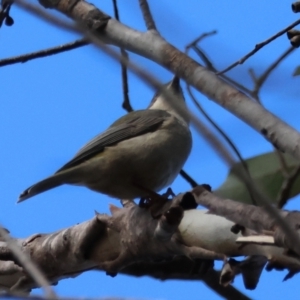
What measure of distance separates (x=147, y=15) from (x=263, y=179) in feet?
2.54

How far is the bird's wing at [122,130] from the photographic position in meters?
3.06

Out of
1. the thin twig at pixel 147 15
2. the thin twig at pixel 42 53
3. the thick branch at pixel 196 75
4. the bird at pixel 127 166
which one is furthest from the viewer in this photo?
the bird at pixel 127 166

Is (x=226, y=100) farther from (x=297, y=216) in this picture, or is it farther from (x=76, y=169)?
(x=76, y=169)

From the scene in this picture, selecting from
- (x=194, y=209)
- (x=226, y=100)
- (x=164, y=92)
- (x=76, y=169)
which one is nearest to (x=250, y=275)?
(x=194, y=209)

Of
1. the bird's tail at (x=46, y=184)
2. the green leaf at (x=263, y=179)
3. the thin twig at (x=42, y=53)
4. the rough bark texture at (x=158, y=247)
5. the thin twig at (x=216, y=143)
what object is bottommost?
the thin twig at (x=216, y=143)

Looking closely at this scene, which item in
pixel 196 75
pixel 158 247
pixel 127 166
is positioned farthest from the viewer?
pixel 127 166

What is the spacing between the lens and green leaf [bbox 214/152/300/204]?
7.83 feet

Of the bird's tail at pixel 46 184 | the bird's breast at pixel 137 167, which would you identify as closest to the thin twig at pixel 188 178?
the bird's breast at pixel 137 167

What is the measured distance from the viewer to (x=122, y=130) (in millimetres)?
3250

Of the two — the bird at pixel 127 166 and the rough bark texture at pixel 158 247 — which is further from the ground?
Result: the bird at pixel 127 166

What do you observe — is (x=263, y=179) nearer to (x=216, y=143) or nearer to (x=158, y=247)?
(x=158, y=247)

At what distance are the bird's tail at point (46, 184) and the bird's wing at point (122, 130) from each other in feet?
0.21

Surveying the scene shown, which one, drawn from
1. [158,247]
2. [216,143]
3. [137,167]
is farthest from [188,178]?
[216,143]

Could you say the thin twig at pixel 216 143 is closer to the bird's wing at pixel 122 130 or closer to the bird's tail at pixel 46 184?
the bird's tail at pixel 46 184
